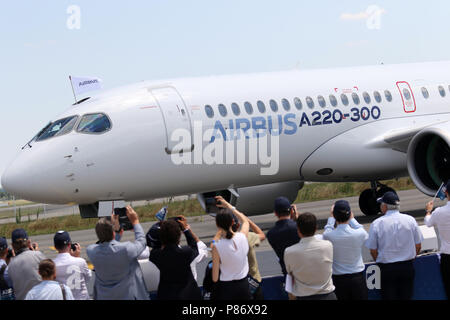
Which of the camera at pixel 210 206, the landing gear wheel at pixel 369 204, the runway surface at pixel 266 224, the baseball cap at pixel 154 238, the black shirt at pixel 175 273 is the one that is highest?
the baseball cap at pixel 154 238

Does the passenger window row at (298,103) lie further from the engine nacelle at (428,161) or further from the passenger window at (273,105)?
the engine nacelle at (428,161)

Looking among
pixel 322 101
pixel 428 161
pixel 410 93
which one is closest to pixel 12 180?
pixel 322 101

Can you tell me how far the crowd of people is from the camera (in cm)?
787

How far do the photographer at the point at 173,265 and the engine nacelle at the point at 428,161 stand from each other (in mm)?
10740

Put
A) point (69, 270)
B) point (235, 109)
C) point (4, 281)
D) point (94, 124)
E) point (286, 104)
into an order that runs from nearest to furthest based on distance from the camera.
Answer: point (69, 270) → point (4, 281) → point (94, 124) → point (235, 109) → point (286, 104)

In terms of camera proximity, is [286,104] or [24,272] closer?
[24,272]

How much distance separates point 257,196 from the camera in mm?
19031

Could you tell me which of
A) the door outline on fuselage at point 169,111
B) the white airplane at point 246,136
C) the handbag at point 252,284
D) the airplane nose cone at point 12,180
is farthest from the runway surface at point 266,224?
the handbag at point 252,284

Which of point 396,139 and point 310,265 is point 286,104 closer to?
point 396,139

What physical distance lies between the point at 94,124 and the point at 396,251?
820 cm

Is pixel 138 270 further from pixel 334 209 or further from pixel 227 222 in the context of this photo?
pixel 334 209

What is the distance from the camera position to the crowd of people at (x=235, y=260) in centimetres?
787
